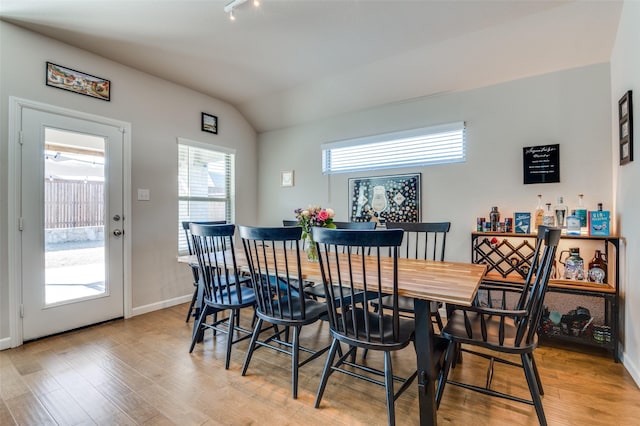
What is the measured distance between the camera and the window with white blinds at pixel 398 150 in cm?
322

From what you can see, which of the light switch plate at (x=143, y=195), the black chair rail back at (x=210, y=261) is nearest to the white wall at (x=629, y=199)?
the black chair rail back at (x=210, y=261)

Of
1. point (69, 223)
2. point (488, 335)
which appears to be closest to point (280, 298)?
point (488, 335)

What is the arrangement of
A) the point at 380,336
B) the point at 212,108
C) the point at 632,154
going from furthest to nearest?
the point at 212,108, the point at 632,154, the point at 380,336

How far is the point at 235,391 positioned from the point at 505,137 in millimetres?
3092

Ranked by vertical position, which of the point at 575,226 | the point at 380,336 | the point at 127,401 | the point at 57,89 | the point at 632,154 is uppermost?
the point at 57,89

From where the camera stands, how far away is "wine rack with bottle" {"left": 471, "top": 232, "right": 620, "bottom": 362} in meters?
2.28

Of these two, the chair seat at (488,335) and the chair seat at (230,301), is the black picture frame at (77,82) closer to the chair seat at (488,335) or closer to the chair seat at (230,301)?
the chair seat at (230,301)

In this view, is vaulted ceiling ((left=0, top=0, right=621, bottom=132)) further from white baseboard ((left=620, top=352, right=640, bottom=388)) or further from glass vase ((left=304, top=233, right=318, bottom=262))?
white baseboard ((left=620, top=352, right=640, bottom=388))

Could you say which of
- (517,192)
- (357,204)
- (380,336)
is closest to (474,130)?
(517,192)

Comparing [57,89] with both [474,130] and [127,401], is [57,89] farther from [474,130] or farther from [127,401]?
[474,130]

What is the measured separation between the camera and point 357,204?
12.5ft

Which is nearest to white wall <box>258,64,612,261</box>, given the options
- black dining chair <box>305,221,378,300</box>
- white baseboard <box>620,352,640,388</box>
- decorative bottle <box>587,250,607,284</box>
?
decorative bottle <box>587,250,607,284</box>

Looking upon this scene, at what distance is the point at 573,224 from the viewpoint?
249cm

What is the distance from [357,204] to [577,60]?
7.82ft
